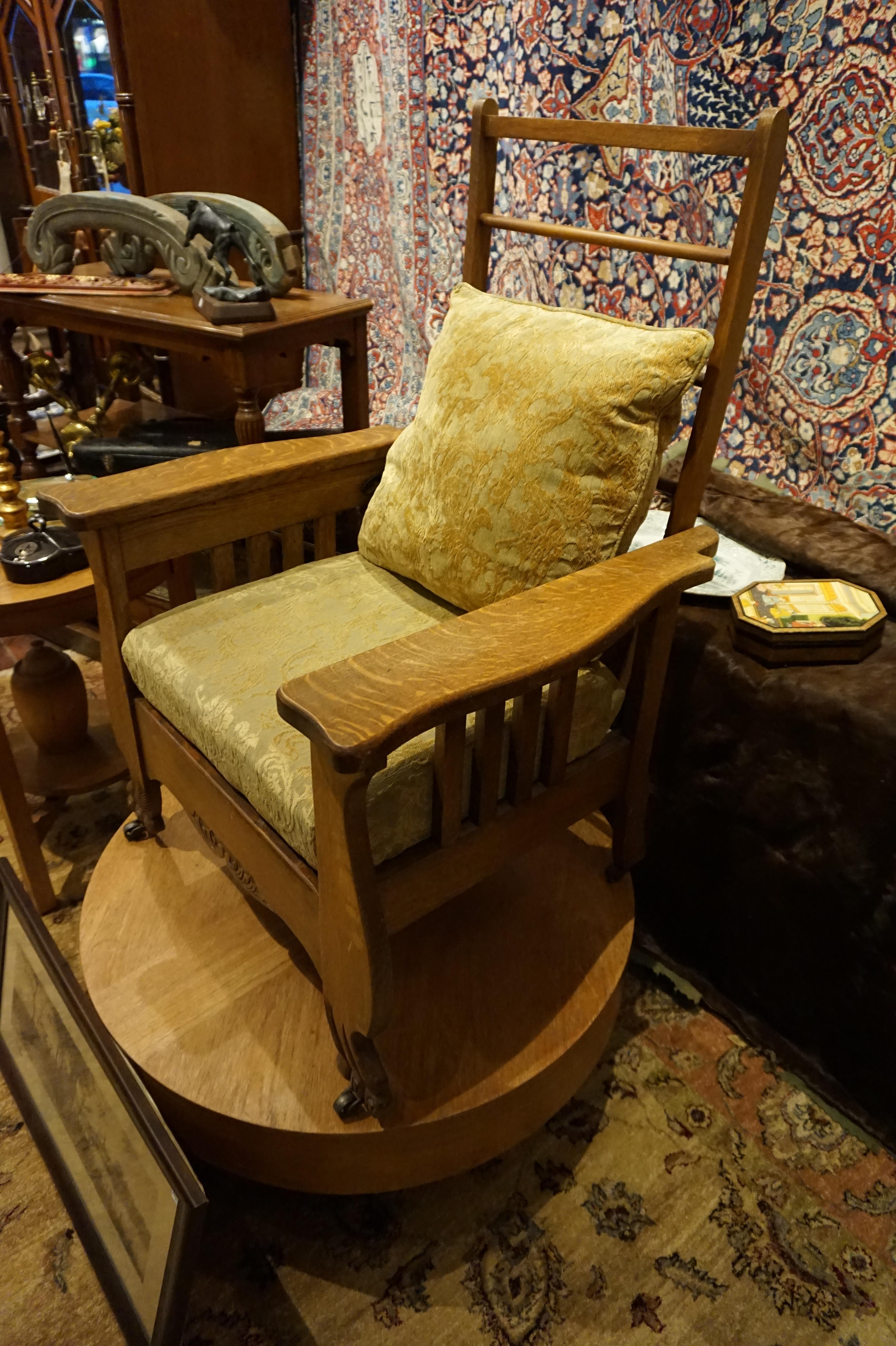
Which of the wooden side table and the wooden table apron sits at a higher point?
the wooden table apron

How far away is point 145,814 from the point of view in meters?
1.33

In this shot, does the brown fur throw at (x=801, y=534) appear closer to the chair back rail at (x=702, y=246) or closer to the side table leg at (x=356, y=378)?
the chair back rail at (x=702, y=246)

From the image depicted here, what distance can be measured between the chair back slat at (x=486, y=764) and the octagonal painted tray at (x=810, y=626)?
41 cm

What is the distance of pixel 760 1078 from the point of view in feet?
4.17

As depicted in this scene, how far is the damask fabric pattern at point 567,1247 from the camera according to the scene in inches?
39.0

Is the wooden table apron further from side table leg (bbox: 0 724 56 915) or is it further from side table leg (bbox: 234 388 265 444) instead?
side table leg (bbox: 0 724 56 915)

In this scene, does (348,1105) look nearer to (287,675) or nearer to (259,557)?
(287,675)

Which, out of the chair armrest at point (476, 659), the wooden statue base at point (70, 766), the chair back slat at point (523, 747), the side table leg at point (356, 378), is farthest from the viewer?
the side table leg at point (356, 378)

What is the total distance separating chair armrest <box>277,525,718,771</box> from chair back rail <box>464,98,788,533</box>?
8.0 inches

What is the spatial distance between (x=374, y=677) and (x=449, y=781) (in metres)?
0.18

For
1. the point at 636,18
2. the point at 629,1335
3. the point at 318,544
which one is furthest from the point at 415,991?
the point at 636,18

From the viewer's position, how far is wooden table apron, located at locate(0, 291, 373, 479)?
5.41 ft

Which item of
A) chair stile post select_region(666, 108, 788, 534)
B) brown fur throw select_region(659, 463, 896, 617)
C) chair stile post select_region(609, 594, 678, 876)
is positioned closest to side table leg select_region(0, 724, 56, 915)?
chair stile post select_region(609, 594, 678, 876)

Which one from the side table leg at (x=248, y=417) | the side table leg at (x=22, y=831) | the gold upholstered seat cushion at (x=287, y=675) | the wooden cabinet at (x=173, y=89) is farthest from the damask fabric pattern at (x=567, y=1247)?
the wooden cabinet at (x=173, y=89)
